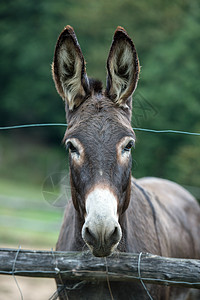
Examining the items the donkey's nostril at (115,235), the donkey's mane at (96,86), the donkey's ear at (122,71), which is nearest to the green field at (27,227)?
the donkey's mane at (96,86)

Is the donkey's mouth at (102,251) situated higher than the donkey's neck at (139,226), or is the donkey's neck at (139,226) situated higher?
the donkey's mouth at (102,251)

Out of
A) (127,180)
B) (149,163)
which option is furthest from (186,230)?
(149,163)

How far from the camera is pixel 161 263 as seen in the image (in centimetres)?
274

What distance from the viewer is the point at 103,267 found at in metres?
2.84

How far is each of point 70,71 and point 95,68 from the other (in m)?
24.7

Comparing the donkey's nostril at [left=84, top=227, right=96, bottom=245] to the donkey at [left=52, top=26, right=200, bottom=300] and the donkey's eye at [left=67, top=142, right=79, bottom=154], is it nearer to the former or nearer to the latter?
the donkey at [left=52, top=26, right=200, bottom=300]

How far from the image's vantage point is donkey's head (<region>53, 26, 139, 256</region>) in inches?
101

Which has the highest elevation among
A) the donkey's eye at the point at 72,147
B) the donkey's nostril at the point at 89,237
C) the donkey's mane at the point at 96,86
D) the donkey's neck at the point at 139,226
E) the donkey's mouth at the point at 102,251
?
the donkey's mane at the point at 96,86

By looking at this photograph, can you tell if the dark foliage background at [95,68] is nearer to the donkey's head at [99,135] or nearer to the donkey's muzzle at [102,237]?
the donkey's head at [99,135]

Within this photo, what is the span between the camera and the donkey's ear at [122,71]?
10.2ft

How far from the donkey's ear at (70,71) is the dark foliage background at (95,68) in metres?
15.9

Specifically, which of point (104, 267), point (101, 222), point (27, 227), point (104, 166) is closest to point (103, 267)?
point (104, 267)

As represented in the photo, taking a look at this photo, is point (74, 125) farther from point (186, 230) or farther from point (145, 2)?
point (145, 2)

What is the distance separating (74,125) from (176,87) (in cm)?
2198
